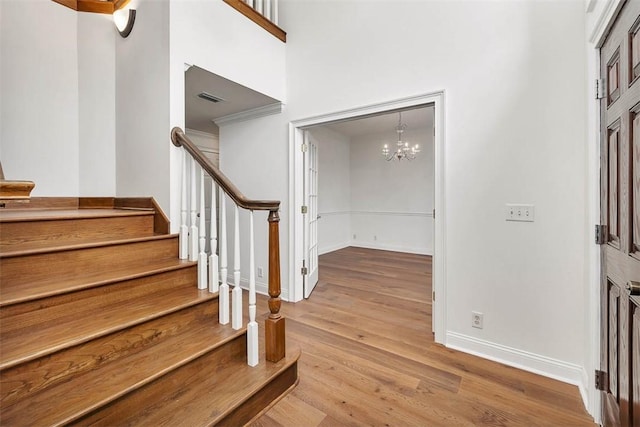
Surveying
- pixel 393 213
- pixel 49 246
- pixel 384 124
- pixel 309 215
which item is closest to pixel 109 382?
pixel 49 246

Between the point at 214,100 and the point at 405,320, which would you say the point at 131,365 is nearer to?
the point at 405,320

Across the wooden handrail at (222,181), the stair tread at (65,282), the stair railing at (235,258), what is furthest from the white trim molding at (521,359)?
the stair tread at (65,282)

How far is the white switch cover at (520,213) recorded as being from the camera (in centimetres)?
186

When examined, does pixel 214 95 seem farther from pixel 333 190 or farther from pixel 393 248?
pixel 393 248

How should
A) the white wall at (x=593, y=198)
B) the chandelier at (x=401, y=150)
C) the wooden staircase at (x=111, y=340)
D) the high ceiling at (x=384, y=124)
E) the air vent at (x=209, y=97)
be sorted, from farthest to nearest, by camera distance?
the chandelier at (x=401, y=150) < the high ceiling at (x=384, y=124) < the air vent at (x=209, y=97) < the white wall at (x=593, y=198) < the wooden staircase at (x=111, y=340)

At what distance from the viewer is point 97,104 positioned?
2.65 metres

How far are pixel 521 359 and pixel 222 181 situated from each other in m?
2.32

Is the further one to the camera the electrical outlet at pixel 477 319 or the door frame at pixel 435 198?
the door frame at pixel 435 198

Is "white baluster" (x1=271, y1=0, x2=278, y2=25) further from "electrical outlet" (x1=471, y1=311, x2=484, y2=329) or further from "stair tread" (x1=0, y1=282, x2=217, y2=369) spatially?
"electrical outlet" (x1=471, y1=311, x2=484, y2=329)

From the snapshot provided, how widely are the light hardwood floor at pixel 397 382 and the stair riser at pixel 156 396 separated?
387mm

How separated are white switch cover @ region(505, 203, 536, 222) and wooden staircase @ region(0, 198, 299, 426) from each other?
67.7 inches

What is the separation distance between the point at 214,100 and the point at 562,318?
347 centimetres

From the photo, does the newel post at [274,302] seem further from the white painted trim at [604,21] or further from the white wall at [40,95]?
the white wall at [40,95]

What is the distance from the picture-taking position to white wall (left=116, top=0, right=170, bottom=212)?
2086 mm
